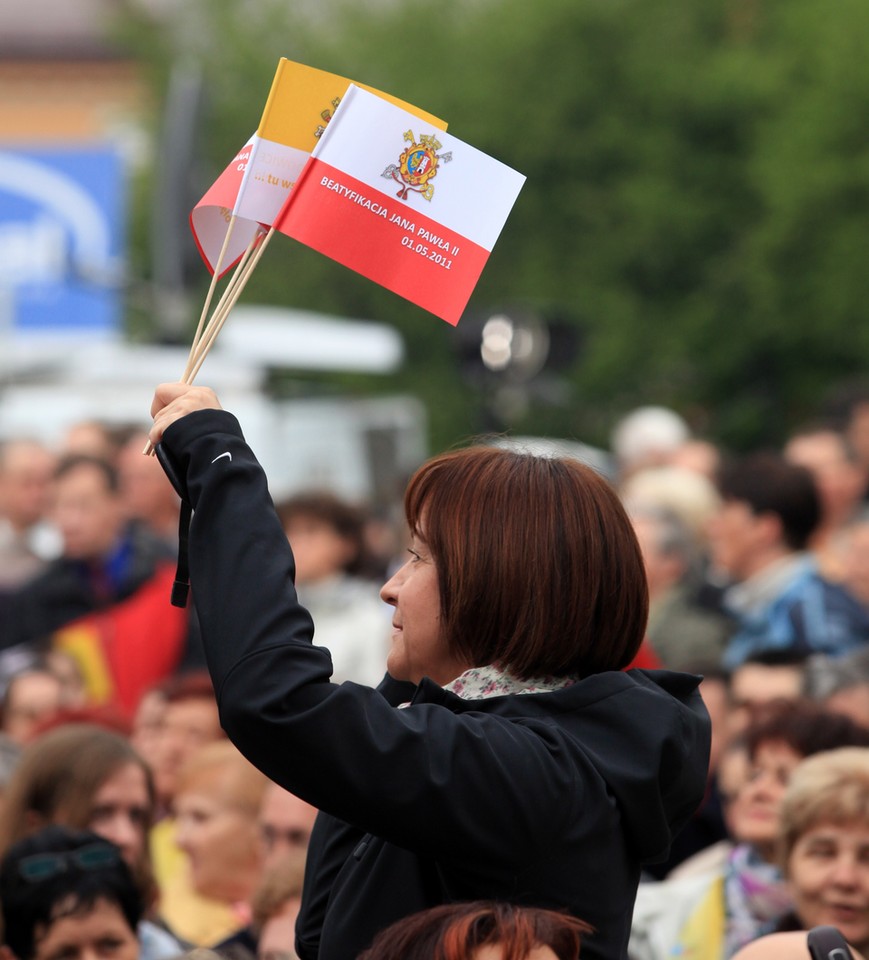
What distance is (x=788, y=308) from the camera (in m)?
16.7

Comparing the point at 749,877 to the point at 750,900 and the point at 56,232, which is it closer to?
the point at 750,900

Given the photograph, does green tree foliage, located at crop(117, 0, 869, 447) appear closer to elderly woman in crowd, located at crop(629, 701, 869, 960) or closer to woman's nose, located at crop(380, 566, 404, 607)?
elderly woman in crowd, located at crop(629, 701, 869, 960)

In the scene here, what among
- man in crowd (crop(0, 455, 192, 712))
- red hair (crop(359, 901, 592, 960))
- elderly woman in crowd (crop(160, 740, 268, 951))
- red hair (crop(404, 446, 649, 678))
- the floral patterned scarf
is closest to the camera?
red hair (crop(359, 901, 592, 960))

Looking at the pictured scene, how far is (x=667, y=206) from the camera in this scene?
1844 centimetres

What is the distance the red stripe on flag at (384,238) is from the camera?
103 inches

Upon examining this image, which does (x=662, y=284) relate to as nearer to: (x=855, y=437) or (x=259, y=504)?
(x=855, y=437)

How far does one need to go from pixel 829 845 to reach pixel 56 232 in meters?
9.74

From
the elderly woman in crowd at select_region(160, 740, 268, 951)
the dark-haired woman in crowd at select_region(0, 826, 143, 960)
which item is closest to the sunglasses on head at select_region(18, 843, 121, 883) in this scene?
the dark-haired woman in crowd at select_region(0, 826, 143, 960)

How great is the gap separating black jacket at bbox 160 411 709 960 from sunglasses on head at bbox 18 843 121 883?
140 centimetres

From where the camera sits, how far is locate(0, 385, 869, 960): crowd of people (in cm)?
225

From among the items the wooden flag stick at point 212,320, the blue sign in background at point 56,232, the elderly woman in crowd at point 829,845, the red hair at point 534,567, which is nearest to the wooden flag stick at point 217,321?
the wooden flag stick at point 212,320

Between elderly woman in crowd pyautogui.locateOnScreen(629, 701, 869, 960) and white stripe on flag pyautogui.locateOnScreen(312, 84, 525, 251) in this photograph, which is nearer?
white stripe on flag pyautogui.locateOnScreen(312, 84, 525, 251)

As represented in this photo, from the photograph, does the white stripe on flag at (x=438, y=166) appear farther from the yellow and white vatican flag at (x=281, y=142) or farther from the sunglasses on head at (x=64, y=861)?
the sunglasses on head at (x=64, y=861)

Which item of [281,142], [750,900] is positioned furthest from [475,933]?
[750,900]
